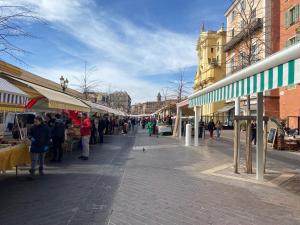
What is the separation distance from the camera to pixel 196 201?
336 inches

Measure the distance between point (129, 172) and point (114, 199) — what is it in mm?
3908

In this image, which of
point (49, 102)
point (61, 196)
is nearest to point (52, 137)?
point (49, 102)

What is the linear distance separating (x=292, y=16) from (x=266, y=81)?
31488mm

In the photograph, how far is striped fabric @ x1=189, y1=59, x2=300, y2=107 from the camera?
7.60 m

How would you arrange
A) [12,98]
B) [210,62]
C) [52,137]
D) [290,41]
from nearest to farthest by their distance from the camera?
1. [12,98]
2. [52,137]
3. [290,41]
4. [210,62]

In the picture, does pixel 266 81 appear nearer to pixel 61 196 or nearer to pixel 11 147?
pixel 61 196

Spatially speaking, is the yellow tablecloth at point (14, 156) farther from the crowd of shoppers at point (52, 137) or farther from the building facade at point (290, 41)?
the building facade at point (290, 41)

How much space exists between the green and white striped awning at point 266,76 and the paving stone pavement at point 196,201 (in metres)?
2.43

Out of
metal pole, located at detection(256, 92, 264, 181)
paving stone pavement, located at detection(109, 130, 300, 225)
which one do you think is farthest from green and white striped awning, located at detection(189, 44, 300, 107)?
paving stone pavement, located at detection(109, 130, 300, 225)

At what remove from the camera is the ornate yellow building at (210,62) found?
70125 millimetres

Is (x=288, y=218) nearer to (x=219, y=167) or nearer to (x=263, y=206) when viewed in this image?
(x=263, y=206)

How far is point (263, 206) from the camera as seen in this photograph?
8.37 m

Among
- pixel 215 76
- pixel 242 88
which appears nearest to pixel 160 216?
pixel 242 88

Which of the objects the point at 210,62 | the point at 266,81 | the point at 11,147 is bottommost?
the point at 11,147
